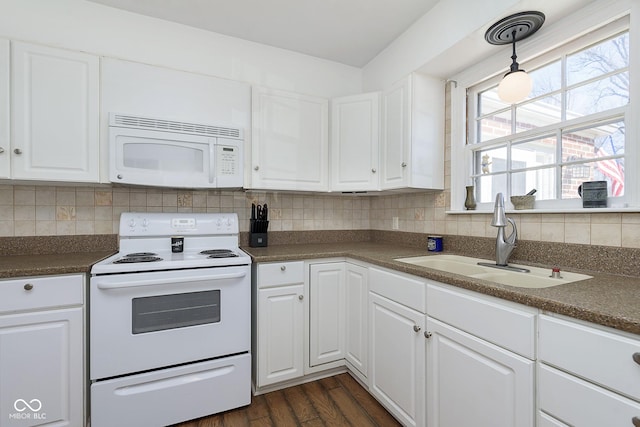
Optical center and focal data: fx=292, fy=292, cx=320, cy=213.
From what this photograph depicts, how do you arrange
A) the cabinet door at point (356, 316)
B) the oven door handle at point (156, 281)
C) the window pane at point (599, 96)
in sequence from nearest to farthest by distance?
1. the window pane at point (599, 96)
2. the oven door handle at point (156, 281)
3. the cabinet door at point (356, 316)

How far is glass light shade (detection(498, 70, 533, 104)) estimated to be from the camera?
4.85 feet

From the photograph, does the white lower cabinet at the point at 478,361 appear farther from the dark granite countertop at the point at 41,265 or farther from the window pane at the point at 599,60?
the dark granite countertop at the point at 41,265

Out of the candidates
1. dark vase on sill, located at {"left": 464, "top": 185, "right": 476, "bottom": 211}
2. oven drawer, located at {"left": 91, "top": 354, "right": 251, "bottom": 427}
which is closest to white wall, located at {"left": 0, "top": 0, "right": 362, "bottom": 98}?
dark vase on sill, located at {"left": 464, "top": 185, "right": 476, "bottom": 211}

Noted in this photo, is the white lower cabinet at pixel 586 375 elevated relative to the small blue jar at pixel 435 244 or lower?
lower

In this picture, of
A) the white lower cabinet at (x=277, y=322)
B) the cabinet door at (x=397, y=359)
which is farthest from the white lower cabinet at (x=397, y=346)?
the white lower cabinet at (x=277, y=322)

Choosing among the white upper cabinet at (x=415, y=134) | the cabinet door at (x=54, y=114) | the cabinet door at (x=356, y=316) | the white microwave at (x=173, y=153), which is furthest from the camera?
the white upper cabinet at (x=415, y=134)

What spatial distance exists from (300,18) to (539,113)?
5.28ft

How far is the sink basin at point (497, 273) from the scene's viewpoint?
131cm

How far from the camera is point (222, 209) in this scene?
227cm

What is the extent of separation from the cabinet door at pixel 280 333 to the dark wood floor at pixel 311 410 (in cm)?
11

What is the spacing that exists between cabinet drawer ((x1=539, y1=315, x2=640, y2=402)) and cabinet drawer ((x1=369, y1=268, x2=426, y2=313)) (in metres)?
0.52

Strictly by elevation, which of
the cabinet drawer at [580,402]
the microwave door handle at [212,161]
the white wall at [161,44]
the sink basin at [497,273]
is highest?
the white wall at [161,44]

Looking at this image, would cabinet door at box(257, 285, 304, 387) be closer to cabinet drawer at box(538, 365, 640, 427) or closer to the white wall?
cabinet drawer at box(538, 365, 640, 427)

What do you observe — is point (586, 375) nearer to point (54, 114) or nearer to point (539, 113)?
point (539, 113)
